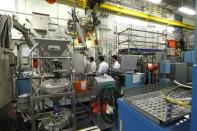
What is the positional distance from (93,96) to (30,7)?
4.22 m

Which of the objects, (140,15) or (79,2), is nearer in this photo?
(79,2)

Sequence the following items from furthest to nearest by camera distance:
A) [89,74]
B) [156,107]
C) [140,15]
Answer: [140,15], [89,74], [156,107]

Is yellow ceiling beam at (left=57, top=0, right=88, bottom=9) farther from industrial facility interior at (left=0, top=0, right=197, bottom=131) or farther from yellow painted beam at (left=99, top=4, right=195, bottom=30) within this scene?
yellow painted beam at (left=99, top=4, right=195, bottom=30)

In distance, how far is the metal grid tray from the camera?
0.60m

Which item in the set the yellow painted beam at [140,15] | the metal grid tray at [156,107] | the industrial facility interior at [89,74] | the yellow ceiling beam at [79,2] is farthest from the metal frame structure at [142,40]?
the metal grid tray at [156,107]

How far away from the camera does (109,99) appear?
10.5 ft

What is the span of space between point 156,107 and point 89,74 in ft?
9.92

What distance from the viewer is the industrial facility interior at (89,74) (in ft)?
2.53

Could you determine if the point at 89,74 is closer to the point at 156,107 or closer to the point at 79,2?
the point at 156,107

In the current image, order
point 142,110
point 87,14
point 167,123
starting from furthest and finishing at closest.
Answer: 1. point 87,14
2. point 142,110
3. point 167,123

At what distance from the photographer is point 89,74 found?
371 centimetres

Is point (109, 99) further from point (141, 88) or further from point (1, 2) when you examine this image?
point (1, 2)

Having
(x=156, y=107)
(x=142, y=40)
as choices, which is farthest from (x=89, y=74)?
(x=142, y=40)

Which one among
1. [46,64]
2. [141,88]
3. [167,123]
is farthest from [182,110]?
[46,64]
